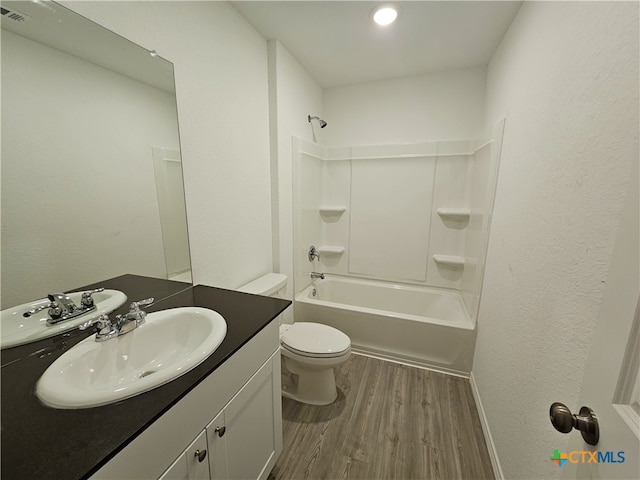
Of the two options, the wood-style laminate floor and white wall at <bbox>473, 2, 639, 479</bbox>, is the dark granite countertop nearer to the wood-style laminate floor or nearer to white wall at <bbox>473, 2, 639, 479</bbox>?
the wood-style laminate floor

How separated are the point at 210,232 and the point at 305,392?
122cm

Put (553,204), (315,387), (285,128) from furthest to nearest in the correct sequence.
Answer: (285,128)
(315,387)
(553,204)

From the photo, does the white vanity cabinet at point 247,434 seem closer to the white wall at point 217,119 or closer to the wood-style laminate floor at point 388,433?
the wood-style laminate floor at point 388,433

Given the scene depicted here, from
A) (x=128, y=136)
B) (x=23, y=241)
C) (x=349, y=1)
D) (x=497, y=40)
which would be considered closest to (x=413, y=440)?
(x=23, y=241)

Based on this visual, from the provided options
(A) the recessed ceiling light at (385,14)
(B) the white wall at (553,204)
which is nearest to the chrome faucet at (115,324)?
(B) the white wall at (553,204)

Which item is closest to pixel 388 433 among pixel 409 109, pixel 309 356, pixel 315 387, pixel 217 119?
pixel 315 387

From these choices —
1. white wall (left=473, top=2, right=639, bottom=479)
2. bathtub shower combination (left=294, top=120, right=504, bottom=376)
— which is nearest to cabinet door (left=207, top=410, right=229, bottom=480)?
white wall (left=473, top=2, right=639, bottom=479)

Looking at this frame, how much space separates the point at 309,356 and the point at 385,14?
2.08 meters

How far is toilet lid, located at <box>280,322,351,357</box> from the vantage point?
1.57 m

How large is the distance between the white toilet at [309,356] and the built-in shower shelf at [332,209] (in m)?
1.16

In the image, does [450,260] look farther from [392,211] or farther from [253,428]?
[253,428]

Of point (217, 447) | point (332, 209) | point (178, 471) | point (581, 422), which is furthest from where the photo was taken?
point (332, 209)

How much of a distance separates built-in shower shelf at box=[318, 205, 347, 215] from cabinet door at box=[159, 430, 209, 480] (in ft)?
7.37

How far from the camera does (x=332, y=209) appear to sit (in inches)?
108
